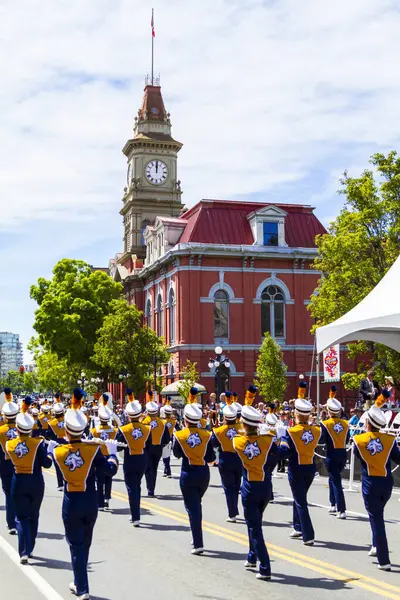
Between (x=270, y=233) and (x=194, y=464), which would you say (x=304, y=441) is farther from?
(x=270, y=233)

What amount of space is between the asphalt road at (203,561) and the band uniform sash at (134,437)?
1.17 metres

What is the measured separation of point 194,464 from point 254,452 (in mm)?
1650

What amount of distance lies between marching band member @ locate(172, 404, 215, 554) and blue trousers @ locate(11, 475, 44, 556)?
192cm

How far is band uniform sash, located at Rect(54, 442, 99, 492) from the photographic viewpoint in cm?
865

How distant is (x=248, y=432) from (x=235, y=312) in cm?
4265

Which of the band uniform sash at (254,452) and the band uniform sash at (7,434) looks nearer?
the band uniform sash at (254,452)

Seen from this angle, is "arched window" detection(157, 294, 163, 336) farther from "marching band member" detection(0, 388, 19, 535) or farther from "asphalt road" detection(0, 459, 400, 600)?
"marching band member" detection(0, 388, 19, 535)

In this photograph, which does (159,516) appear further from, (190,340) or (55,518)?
(190,340)

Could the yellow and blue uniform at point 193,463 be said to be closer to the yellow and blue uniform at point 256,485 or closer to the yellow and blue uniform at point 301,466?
the yellow and blue uniform at point 301,466

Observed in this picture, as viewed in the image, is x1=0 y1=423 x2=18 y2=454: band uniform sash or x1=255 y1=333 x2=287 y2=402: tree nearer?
x1=0 y1=423 x2=18 y2=454: band uniform sash

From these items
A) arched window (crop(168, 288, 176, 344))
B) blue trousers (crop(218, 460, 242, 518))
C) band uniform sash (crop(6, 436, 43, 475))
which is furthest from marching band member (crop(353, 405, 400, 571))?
arched window (crop(168, 288, 176, 344))

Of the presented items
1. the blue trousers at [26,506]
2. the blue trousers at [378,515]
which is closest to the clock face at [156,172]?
the blue trousers at [26,506]

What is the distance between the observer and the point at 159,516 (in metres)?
14.4

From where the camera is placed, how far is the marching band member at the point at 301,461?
1135 centimetres
